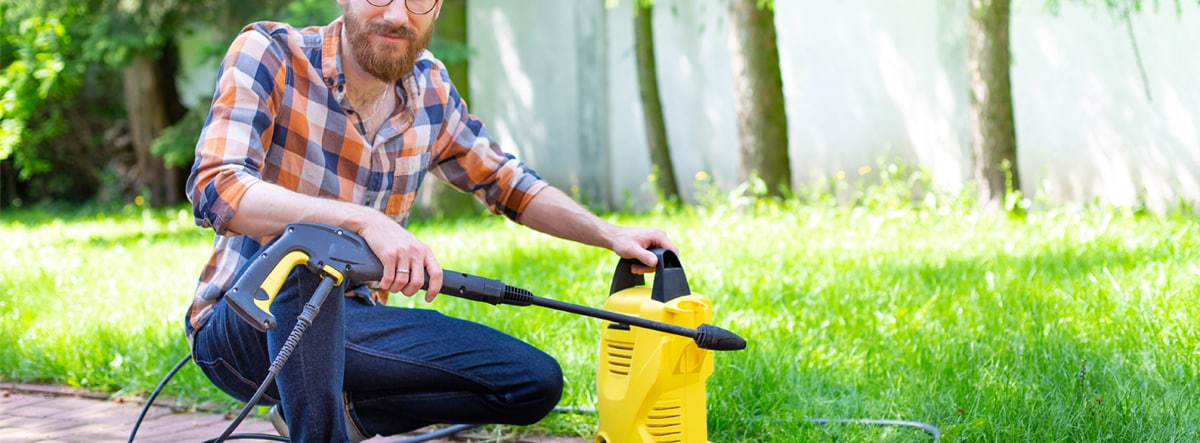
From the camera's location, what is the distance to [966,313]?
4.15 metres

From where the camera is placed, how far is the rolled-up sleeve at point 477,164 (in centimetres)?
292

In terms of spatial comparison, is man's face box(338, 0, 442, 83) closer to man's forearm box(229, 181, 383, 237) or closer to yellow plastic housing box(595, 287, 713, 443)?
man's forearm box(229, 181, 383, 237)

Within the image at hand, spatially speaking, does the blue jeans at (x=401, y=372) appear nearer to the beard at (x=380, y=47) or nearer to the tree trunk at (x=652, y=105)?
the beard at (x=380, y=47)

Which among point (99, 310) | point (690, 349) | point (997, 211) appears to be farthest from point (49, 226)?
point (690, 349)

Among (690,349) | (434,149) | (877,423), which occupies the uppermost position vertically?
(434,149)

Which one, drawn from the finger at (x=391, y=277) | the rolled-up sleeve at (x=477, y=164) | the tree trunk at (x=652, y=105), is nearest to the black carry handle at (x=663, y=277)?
the rolled-up sleeve at (x=477, y=164)

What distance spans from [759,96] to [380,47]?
556 centimetres

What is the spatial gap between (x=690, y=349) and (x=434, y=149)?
95 centimetres

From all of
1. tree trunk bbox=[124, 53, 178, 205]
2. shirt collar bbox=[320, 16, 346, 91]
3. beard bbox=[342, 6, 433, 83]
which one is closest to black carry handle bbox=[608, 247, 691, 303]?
beard bbox=[342, 6, 433, 83]

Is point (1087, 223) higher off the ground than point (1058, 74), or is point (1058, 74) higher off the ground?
point (1058, 74)

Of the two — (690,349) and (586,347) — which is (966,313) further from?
(690,349)

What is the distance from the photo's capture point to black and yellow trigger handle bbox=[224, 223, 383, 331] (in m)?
2.08

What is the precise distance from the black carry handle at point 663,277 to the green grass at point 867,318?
2.50 ft

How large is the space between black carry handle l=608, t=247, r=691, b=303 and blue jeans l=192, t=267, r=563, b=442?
1.03 ft
